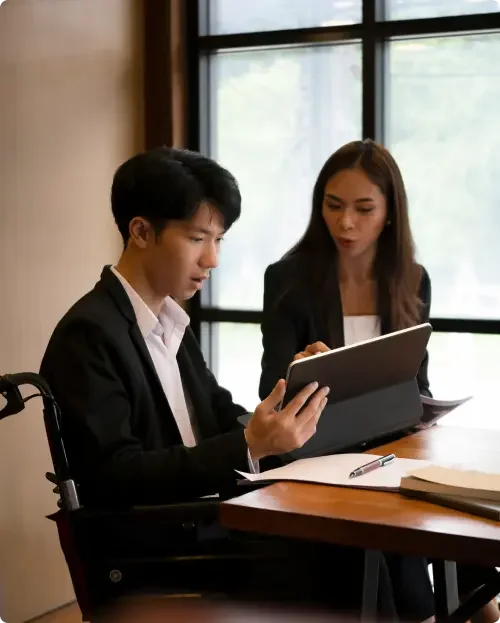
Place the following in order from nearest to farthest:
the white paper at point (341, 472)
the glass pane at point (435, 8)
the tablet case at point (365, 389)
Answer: the white paper at point (341, 472) → the tablet case at point (365, 389) → the glass pane at point (435, 8)

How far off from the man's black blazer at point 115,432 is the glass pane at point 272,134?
6.50ft

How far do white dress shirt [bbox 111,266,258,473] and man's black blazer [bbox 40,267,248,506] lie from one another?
94 mm

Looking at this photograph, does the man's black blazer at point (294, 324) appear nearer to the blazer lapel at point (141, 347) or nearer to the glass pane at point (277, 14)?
the blazer lapel at point (141, 347)

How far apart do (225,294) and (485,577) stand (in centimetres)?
173

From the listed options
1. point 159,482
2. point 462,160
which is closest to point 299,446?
point 159,482

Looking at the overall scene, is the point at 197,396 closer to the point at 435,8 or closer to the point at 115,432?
the point at 115,432

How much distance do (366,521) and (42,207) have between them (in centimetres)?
207

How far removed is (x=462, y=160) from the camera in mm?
3357

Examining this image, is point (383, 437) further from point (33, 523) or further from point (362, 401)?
point (33, 523)

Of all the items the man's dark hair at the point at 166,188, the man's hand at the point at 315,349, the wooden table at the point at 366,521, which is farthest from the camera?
the man's hand at the point at 315,349

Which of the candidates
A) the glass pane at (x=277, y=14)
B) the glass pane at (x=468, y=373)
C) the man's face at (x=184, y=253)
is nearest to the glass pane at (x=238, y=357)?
the glass pane at (x=468, y=373)

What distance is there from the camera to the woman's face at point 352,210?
251cm

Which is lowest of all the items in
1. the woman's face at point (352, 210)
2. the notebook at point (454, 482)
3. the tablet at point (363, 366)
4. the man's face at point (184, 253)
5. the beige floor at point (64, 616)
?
the beige floor at point (64, 616)

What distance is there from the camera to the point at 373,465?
1.70 metres
